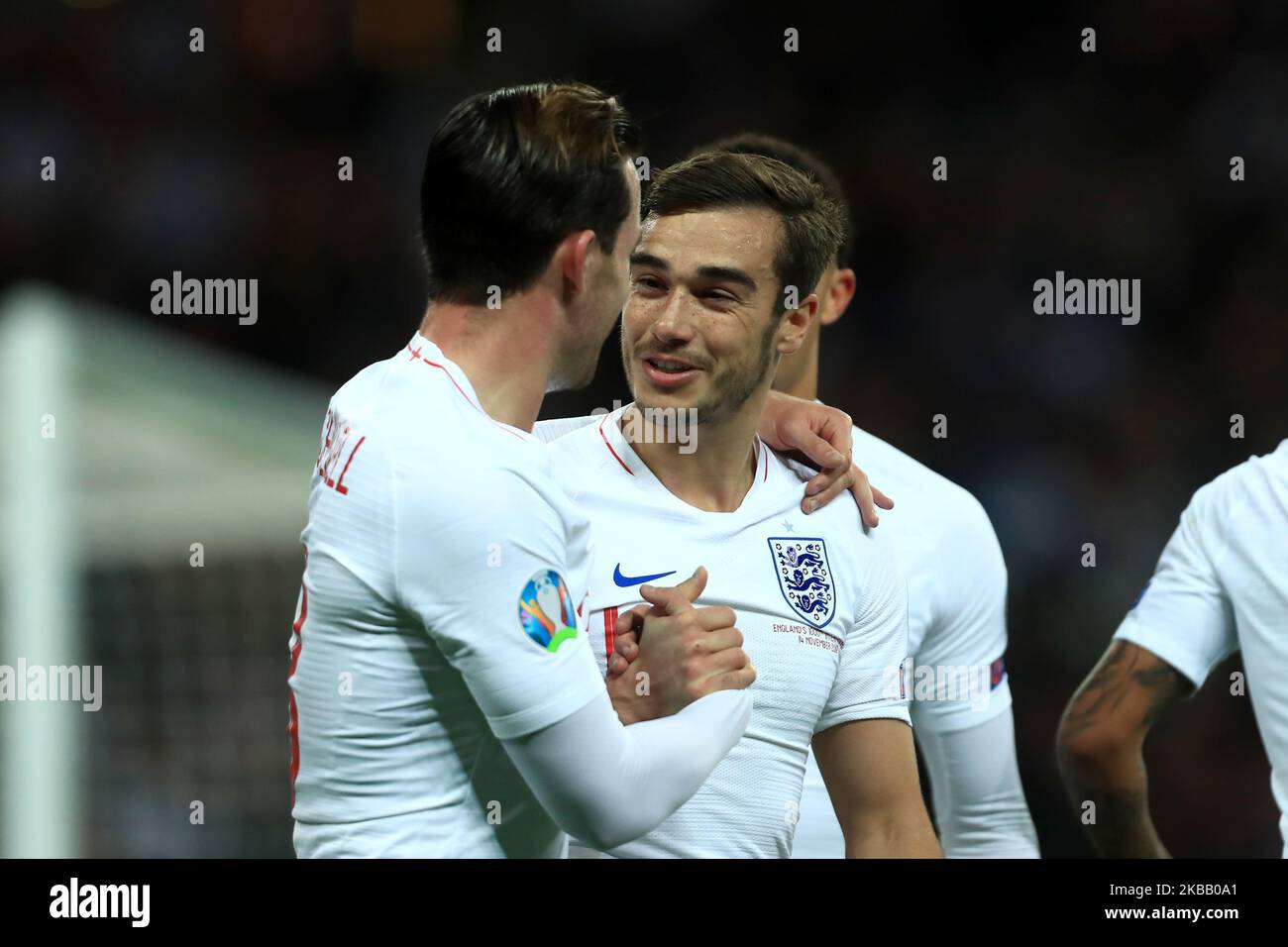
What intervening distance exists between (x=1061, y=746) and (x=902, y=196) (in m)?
2.24

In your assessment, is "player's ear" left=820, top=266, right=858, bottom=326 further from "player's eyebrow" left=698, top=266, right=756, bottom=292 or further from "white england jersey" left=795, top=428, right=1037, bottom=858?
"player's eyebrow" left=698, top=266, right=756, bottom=292

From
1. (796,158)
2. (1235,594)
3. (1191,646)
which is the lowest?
(1191,646)

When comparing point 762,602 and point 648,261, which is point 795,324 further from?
point 762,602

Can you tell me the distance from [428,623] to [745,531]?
34.4 inches

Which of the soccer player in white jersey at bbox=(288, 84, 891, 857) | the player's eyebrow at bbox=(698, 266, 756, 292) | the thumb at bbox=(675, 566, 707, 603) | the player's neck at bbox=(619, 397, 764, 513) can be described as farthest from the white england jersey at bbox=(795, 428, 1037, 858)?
the soccer player in white jersey at bbox=(288, 84, 891, 857)

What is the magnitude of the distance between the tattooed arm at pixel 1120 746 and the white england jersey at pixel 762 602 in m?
0.59

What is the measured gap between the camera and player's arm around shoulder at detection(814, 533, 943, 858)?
2.81 m

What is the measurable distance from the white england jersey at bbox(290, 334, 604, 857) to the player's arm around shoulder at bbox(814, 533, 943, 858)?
0.71 meters

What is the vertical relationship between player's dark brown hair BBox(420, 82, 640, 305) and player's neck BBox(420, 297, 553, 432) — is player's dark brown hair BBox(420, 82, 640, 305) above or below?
above

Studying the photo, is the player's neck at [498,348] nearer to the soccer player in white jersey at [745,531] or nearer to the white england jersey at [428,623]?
the white england jersey at [428,623]

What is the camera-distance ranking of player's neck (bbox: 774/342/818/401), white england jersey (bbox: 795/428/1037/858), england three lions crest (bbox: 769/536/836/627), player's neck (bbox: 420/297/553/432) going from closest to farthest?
1. player's neck (bbox: 420/297/553/432)
2. england three lions crest (bbox: 769/536/836/627)
3. white england jersey (bbox: 795/428/1037/858)
4. player's neck (bbox: 774/342/818/401)

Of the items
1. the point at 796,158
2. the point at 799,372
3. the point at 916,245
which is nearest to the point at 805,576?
the point at 799,372

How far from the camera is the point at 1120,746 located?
10.5 ft
